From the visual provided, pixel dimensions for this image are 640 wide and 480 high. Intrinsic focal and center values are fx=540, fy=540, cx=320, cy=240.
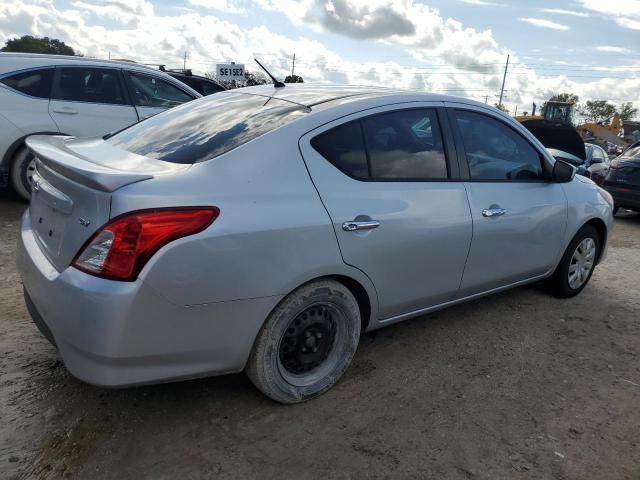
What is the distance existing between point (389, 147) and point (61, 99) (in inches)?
188

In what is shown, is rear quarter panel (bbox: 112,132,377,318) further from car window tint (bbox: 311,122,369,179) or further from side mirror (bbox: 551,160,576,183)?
side mirror (bbox: 551,160,576,183)

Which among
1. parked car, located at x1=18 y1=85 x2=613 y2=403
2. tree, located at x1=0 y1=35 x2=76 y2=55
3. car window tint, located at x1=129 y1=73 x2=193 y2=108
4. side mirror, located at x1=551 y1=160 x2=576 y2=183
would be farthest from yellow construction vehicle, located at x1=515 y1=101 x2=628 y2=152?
tree, located at x1=0 y1=35 x2=76 y2=55

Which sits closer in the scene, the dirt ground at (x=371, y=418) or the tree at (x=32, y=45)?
the dirt ground at (x=371, y=418)

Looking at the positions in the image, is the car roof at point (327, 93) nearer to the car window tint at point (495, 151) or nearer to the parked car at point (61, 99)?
the car window tint at point (495, 151)

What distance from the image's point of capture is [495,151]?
3.68m

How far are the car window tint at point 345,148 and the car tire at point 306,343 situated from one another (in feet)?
1.97

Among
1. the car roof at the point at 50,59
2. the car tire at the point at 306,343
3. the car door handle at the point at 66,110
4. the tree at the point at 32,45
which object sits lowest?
the car tire at the point at 306,343

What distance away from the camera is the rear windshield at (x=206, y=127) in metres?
2.62

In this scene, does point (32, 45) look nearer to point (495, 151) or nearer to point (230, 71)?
point (230, 71)

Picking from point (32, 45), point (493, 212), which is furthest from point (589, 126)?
point (32, 45)

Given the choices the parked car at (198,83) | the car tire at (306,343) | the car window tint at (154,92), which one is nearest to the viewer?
the car tire at (306,343)

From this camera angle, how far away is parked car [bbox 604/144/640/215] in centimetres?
874

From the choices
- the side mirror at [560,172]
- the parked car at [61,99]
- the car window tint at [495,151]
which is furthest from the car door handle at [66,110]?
the side mirror at [560,172]

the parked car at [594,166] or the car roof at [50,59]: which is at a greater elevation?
the car roof at [50,59]
